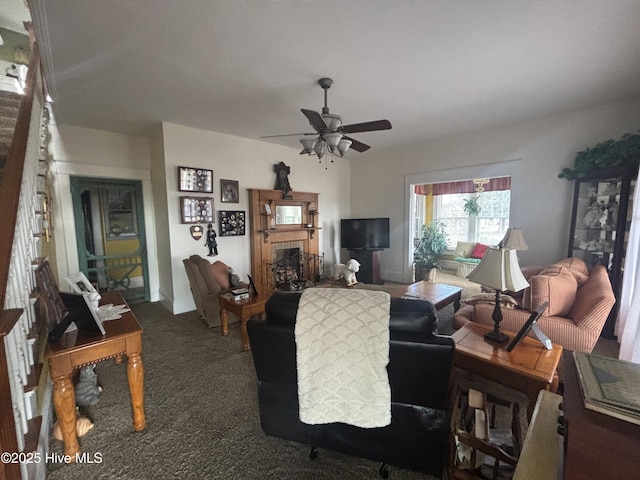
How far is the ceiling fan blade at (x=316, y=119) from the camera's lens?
230 cm

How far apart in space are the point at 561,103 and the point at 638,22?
1596mm

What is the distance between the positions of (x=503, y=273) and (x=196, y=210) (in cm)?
375

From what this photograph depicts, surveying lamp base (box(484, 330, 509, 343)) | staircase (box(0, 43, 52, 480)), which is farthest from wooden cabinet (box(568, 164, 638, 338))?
staircase (box(0, 43, 52, 480))

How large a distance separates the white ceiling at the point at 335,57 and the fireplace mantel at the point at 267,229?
56.3 inches

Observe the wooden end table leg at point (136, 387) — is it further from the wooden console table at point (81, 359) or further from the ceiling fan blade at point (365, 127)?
the ceiling fan blade at point (365, 127)

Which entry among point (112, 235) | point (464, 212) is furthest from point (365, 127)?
point (464, 212)

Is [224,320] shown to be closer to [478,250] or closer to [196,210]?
[196,210]

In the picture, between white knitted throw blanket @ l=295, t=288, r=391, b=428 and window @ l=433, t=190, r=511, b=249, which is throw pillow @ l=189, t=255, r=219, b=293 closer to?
white knitted throw blanket @ l=295, t=288, r=391, b=428

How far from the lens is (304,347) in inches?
51.4

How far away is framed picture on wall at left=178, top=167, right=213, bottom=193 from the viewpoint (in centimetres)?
376

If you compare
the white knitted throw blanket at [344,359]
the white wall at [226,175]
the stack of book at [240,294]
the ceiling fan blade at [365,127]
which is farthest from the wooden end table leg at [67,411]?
the ceiling fan blade at [365,127]

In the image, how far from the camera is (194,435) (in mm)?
1727

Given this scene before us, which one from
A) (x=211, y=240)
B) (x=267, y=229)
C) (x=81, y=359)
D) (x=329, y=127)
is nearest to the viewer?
(x=81, y=359)

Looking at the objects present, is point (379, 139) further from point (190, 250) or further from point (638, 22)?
point (190, 250)
